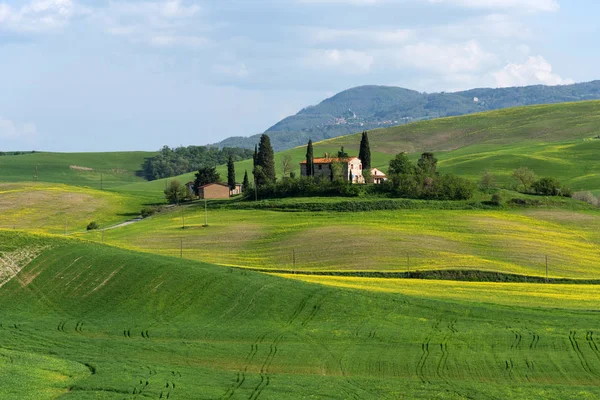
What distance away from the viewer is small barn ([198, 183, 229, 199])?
145 meters

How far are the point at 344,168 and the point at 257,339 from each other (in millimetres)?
82709

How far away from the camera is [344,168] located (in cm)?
13138

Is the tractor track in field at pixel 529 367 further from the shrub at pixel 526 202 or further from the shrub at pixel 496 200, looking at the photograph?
the shrub at pixel 526 202

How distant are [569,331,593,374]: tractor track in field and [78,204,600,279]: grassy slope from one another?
2827 centimetres

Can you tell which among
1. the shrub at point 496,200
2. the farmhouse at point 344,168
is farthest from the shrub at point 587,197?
the farmhouse at point 344,168

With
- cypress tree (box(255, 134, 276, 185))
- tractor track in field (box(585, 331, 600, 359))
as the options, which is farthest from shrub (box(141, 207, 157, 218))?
tractor track in field (box(585, 331, 600, 359))

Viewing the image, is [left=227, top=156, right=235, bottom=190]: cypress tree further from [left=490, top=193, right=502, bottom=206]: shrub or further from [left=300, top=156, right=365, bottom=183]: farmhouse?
[left=490, top=193, right=502, bottom=206]: shrub

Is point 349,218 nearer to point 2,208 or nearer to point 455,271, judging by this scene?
point 455,271

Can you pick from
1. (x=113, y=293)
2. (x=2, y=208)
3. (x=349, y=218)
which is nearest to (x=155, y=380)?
(x=113, y=293)

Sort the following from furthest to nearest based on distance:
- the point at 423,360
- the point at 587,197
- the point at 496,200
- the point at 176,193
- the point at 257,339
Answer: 1. the point at 176,193
2. the point at 587,197
3. the point at 496,200
4. the point at 257,339
5. the point at 423,360

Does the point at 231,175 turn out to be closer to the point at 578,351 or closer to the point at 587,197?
the point at 587,197

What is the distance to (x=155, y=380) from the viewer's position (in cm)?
4031

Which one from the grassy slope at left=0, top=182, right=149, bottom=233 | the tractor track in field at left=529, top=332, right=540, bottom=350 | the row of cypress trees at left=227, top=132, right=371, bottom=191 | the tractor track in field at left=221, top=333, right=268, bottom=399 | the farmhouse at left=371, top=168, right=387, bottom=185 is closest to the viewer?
the tractor track in field at left=221, top=333, right=268, bottom=399

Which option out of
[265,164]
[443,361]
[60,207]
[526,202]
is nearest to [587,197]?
[526,202]
